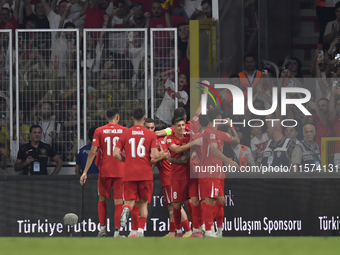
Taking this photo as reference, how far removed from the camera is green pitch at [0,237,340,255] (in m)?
7.16

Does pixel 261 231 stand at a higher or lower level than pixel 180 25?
lower

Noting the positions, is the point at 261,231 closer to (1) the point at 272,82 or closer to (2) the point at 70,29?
(1) the point at 272,82

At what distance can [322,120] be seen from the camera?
38.3 ft

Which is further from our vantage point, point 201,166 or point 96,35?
point 96,35

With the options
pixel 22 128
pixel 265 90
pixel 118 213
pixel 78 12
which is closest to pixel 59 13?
pixel 78 12

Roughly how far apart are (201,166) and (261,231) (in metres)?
2.33

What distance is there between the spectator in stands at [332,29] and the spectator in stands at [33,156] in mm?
5365

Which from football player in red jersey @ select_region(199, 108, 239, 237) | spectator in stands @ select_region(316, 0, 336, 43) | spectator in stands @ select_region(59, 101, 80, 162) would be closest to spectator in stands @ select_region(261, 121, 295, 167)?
football player in red jersey @ select_region(199, 108, 239, 237)

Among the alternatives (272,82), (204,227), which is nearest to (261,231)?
(204,227)

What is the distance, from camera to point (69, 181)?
38.5 feet

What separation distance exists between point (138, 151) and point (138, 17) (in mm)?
4040

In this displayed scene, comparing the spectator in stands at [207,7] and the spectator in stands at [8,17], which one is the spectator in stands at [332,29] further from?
the spectator in stands at [8,17]

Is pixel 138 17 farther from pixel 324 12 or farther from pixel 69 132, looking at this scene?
pixel 324 12

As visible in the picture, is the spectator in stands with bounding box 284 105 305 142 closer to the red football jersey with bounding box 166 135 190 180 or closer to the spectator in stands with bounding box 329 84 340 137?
the spectator in stands with bounding box 329 84 340 137
